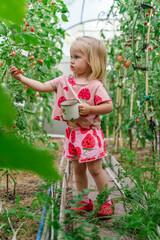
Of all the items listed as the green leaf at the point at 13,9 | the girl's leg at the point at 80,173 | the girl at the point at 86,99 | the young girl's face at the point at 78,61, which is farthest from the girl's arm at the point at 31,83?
the green leaf at the point at 13,9

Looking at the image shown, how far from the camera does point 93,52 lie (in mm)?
1283

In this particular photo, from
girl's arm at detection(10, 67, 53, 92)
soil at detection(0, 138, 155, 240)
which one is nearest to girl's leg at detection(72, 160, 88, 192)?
soil at detection(0, 138, 155, 240)

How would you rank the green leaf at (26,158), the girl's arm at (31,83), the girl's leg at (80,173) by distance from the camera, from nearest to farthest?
the green leaf at (26,158), the girl's arm at (31,83), the girl's leg at (80,173)

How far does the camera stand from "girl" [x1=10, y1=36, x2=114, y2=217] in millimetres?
1240

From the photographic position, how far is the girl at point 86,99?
48.8 inches

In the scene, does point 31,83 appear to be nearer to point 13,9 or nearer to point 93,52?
point 93,52

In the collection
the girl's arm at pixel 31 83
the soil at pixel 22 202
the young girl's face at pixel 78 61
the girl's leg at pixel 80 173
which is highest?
the young girl's face at pixel 78 61

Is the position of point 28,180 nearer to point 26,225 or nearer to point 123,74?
point 26,225

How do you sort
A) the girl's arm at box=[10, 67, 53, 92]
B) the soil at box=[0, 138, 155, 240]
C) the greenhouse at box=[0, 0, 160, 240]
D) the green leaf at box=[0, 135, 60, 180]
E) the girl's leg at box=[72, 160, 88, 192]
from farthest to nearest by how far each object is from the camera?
the girl's leg at box=[72, 160, 88, 192] → the girl's arm at box=[10, 67, 53, 92] → the soil at box=[0, 138, 155, 240] → the greenhouse at box=[0, 0, 160, 240] → the green leaf at box=[0, 135, 60, 180]

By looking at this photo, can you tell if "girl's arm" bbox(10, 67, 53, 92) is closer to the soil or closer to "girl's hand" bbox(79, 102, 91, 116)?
"girl's hand" bbox(79, 102, 91, 116)

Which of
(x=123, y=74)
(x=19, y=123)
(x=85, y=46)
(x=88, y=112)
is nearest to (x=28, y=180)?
(x=19, y=123)

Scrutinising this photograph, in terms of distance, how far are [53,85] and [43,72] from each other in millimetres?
624

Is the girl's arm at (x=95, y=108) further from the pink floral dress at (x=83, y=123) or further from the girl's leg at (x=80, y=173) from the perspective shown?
the girl's leg at (x=80, y=173)

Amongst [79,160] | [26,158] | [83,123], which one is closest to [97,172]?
[79,160]
